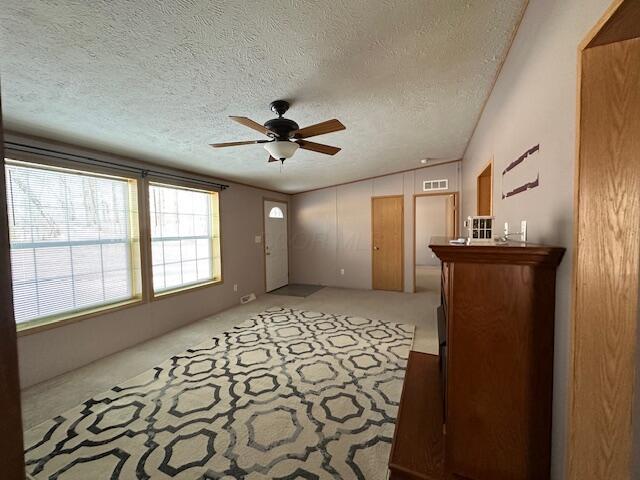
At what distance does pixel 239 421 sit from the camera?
6.06 feet

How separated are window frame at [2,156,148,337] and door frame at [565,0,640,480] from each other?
10.5 ft

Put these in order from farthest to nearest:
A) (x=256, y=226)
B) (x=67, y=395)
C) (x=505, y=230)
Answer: (x=256, y=226) < (x=67, y=395) < (x=505, y=230)

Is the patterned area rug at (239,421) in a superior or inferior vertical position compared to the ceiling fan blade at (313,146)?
inferior

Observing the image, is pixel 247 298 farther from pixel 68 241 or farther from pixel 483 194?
pixel 483 194

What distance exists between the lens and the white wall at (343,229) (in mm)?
5246

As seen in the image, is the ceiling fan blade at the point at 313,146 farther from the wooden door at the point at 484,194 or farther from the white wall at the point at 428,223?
the white wall at the point at 428,223

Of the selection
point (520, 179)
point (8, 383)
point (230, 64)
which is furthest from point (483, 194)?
point (8, 383)

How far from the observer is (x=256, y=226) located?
524 cm

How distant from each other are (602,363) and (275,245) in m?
5.37

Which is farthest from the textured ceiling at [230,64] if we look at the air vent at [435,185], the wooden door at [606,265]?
the air vent at [435,185]

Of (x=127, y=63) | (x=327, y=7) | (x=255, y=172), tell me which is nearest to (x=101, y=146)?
(x=127, y=63)

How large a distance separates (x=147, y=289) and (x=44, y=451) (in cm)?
184

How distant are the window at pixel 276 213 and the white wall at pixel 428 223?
4.47 m

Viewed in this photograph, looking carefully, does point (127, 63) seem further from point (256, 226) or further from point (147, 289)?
point (256, 226)
